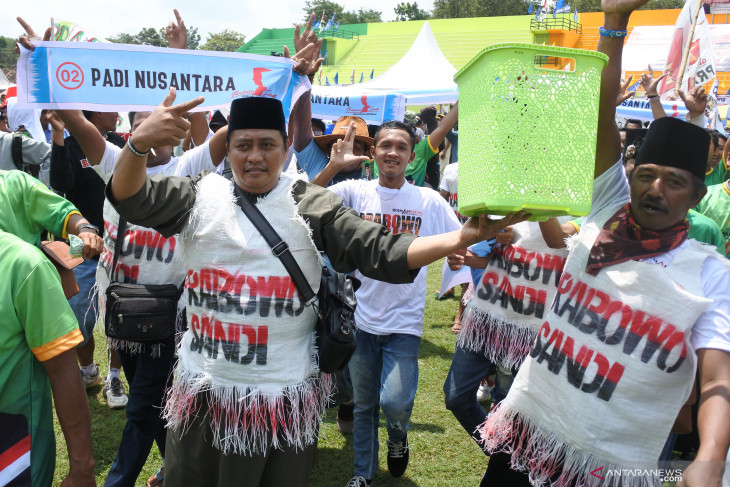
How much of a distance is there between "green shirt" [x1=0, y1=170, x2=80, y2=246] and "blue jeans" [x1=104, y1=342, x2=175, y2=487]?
930mm

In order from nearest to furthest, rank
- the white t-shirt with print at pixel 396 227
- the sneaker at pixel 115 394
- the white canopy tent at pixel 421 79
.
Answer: the white t-shirt with print at pixel 396 227 → the sneaker at pixel 115 394 → the white canopy tent at pixel 421 79

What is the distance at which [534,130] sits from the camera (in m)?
1.82

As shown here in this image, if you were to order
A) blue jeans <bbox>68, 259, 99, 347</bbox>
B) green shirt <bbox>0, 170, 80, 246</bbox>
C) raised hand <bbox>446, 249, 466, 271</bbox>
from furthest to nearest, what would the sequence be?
blue jeans <bbox>68, 259, 99, 347</bbox>
raised hand <bbox>446, 249, 466, 271</bbox>
green shirt <bbox>0, 170, 80, 246</bbox>

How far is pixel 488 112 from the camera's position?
187 cm

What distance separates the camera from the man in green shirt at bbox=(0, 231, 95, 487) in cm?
214

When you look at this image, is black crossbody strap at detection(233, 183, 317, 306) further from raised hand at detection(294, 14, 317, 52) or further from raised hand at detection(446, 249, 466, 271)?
raised hand at detection(294, 14, 317, 52)

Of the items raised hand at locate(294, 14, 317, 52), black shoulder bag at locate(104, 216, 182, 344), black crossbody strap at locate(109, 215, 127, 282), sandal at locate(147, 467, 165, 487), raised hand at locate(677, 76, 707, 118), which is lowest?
sandal at locate(147, 467, 165, 487)

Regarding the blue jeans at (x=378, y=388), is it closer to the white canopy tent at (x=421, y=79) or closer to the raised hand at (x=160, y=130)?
the raised hand at (x=160, y=130)

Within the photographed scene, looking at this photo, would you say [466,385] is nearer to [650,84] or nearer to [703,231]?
[703,231]

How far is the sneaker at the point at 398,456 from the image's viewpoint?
390 cm

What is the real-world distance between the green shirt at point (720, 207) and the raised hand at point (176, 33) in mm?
4159

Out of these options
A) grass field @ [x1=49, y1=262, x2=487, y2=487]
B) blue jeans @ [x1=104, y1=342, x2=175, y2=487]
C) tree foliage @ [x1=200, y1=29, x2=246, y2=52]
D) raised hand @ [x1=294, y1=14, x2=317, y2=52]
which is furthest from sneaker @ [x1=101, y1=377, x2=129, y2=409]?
tree foliage @ [x1=200, y1=29, x2=246, y2=52]

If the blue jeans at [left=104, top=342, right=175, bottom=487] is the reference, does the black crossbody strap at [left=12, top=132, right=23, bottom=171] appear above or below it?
above

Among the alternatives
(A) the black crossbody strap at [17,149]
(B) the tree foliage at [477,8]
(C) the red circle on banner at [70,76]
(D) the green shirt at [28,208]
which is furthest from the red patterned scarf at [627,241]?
(B) the tree foliage at [477,8]
